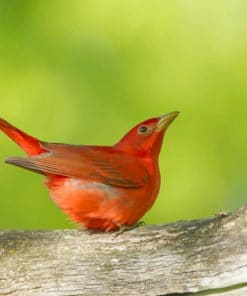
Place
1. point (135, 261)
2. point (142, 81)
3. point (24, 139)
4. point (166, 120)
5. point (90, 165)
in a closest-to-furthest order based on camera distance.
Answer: point (135, 261), point (24, 139), point (90, 165), point (166, 120), point (142, 81)

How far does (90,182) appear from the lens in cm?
419

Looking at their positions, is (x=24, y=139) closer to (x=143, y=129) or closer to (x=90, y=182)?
(x=90, y=182)

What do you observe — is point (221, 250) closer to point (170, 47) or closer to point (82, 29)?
point (170, 47)

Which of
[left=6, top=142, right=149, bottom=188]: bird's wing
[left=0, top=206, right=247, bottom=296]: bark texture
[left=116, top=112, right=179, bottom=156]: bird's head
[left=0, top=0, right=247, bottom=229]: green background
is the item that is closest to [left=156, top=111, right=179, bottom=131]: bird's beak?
[left=116, top=112, right=179, bottom=156]: bird's head

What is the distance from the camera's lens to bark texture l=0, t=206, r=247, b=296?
277cm

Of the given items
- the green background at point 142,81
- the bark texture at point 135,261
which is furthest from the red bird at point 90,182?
the green background at point 142,81

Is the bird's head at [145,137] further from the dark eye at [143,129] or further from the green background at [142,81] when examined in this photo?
the green background at [142,81]

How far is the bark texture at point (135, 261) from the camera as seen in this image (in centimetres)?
277

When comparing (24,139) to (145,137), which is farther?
(145,137)

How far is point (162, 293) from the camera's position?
284 centimetres

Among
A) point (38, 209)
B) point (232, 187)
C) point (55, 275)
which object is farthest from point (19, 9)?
point (55, 275)

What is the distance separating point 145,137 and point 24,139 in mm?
931

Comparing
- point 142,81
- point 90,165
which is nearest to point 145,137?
point 90,165

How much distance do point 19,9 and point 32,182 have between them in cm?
136
